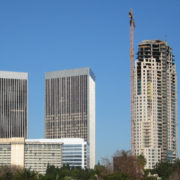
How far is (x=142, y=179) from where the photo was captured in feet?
563

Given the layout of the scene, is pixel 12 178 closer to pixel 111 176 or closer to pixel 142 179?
pixel 111 176

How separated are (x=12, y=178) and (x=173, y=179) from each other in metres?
48.8

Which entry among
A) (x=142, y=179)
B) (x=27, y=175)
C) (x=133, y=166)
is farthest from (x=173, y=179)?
(x=27, y=175)

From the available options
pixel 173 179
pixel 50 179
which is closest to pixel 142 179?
pixel 173 179

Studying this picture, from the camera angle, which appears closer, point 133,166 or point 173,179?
point 173,179

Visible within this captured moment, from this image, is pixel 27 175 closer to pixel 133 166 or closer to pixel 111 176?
pixel 111 176

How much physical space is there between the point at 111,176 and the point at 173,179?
779 inches

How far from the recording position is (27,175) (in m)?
146

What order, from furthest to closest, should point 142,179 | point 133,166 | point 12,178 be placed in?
1. point 133,166
2. point 142,179
3. point 12,178

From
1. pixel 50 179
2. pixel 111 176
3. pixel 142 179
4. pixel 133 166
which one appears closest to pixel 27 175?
pixel 50 179

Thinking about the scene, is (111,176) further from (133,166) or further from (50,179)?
(133,166)

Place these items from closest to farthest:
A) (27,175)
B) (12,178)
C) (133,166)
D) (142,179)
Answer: (27,175) → (12,178) → (142,179) → (133,166)

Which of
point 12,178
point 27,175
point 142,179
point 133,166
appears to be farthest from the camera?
point 133,166

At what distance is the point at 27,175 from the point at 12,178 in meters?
11.5
